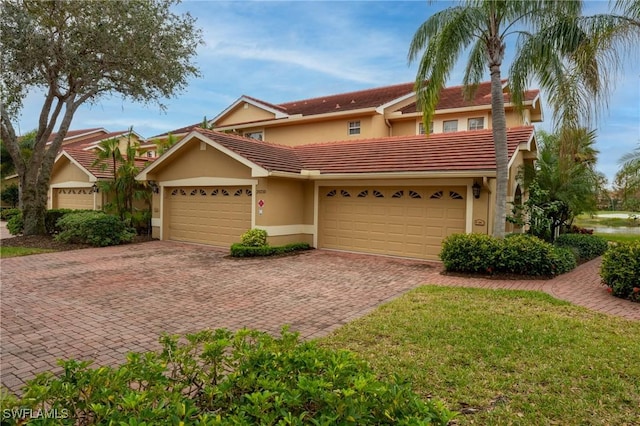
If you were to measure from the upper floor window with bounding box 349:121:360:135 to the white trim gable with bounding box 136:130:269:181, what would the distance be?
27.3 ft

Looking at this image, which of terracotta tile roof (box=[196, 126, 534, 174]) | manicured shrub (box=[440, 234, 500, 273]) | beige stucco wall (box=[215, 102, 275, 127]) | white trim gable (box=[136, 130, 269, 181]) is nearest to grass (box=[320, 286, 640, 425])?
manicured shrub (box=[440, 234, 500, 273])

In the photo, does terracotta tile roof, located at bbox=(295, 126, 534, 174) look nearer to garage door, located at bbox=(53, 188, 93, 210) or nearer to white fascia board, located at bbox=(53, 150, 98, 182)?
white fascia board, located at bbox=(53, 150, 98, 182)

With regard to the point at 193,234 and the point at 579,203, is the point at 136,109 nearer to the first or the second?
the point at 193,234

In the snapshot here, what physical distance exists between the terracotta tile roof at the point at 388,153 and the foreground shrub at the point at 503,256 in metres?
2.37

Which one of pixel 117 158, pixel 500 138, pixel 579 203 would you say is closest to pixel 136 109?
pixel 117 158

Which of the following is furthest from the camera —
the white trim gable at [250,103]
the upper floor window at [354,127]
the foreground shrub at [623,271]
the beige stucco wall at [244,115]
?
the beige stucco wall at [244,115]

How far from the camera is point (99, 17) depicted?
48.7 feet

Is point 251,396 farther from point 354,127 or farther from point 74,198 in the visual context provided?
point 74,198

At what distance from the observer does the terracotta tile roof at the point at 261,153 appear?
13954mm

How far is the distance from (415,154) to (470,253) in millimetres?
4654

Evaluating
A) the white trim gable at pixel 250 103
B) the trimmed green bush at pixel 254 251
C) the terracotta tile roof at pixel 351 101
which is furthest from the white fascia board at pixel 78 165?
the terracotta tile roof at pixel 351 101

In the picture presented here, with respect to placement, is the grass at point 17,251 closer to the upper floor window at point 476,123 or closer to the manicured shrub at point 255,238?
the manicured shrub at point 255,238

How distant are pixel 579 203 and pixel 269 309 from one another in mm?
11485

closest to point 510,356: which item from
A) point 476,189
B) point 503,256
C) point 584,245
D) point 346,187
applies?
point 503,256
